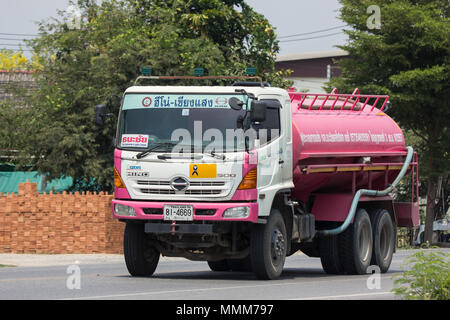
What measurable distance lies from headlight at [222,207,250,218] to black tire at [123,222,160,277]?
68.7 inches

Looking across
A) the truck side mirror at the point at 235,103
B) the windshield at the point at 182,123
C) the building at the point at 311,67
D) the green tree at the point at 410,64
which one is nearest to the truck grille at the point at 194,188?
the windshield at the point at 182,123

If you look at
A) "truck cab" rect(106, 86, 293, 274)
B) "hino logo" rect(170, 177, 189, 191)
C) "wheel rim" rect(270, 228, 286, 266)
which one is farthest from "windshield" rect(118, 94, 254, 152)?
"wheel rim" rect(270, 228, 286, 266)

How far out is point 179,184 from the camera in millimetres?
15328

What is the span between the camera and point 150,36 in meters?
35.1

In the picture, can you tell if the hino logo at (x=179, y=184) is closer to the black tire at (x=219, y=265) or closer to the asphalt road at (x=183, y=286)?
the asphalt road at (x=183, y=286)

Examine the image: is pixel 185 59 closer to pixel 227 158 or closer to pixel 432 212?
pixel 432 212

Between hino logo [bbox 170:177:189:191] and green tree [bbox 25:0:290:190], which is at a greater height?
green tree [bbox 25:0:290:190]

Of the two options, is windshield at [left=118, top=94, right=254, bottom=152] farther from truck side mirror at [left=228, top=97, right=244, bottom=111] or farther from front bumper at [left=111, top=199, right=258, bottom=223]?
front bumper at [left=111, top=199, right=258, bottom=223]

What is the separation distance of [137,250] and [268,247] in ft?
7.01

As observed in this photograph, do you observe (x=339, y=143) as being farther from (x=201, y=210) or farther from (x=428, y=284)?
(x=428, y=284)

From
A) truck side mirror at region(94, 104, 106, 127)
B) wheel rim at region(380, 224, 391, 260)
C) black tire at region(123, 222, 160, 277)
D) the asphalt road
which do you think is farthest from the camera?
wheel rim at region(380, 224, 391, 260)

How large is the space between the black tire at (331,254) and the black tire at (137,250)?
12.2 ft

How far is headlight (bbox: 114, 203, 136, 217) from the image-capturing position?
15.6m

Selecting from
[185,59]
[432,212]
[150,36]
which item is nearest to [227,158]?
[185,59]
